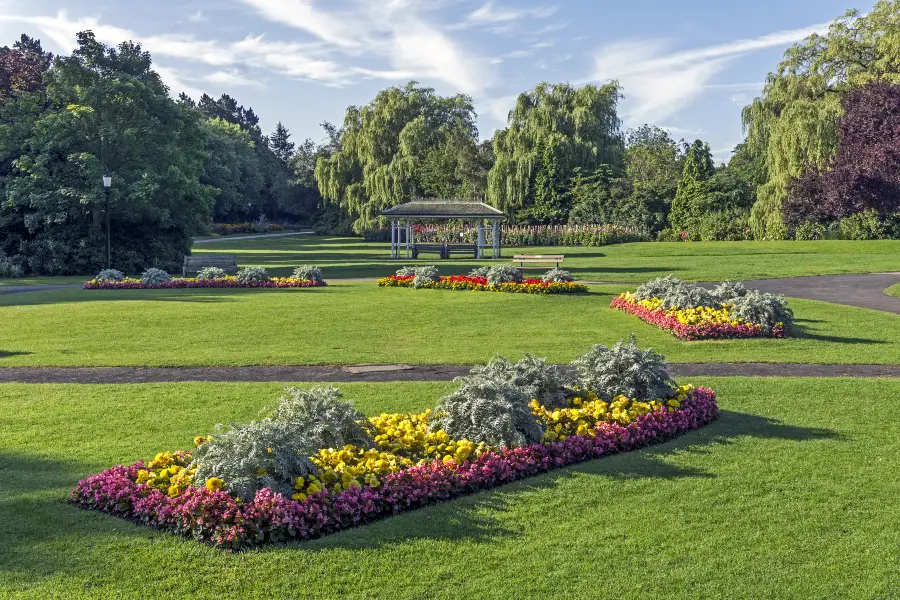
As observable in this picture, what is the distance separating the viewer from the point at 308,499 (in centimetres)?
589

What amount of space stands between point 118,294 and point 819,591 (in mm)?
22053

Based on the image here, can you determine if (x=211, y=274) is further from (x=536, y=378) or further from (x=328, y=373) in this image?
(x=536, y=378)

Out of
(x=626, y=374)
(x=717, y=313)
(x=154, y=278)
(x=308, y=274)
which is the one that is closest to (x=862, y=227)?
(x=308, y=274)

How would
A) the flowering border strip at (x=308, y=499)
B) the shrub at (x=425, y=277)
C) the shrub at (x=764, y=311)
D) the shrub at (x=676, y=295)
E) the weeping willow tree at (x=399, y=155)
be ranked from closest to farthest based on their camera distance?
the flowering border strip at (x=308, y=499) → the shrub at (x=764, y=311) → the shrub at (x=676, y=295) → the shrub at (x=425, y=277) → the weeping willow tree at (x=399, y=155)

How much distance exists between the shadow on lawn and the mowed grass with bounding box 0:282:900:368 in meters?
4.45

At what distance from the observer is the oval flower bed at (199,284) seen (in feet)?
82.9

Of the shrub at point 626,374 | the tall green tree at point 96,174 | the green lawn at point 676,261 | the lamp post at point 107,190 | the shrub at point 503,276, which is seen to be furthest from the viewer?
the tall green tree at point 96,174

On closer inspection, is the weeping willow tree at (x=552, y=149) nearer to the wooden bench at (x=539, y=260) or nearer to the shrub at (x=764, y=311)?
the wooden bench at (x=539, y=260)

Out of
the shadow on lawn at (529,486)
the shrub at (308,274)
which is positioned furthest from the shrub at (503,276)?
the shadow on lawn at (529,486)

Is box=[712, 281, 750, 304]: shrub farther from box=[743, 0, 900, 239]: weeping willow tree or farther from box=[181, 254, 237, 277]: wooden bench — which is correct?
box=[743, 0, 900, 239]: weeping willow tree

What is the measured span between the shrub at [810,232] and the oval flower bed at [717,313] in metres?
30.3

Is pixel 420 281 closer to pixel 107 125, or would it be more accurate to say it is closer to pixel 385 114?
pixel 107 125

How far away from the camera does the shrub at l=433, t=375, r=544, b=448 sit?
287 inches

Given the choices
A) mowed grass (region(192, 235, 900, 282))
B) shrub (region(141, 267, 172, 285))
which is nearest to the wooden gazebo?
mowed grass (region(192, 235, 900, 282))
